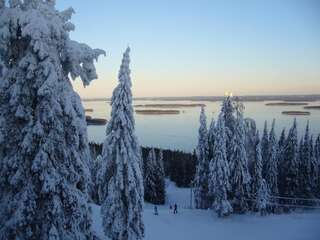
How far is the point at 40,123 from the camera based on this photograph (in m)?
8.52

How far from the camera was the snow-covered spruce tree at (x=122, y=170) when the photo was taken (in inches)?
885

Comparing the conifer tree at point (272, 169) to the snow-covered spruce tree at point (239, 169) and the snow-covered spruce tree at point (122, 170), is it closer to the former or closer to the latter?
the snow-covered spruce tree at point (239, 169)

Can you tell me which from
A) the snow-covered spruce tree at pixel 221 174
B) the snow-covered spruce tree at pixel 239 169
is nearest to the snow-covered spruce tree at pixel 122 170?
the snow-covered spruce tree at pixel 221 174

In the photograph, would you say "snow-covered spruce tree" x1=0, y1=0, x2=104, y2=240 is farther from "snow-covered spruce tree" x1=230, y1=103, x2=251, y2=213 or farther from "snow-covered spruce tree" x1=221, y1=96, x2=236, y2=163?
"snow-covered spruce tree" x1=221, y1=96, x2=236, y2=163

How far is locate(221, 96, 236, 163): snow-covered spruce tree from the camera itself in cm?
4262

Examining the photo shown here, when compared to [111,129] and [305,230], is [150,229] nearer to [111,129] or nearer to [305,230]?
[305,230]

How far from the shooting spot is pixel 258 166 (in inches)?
1711

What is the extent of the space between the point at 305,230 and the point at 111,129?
23.9 m

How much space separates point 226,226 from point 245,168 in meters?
6.76

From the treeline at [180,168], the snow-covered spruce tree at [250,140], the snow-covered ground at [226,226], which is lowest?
the treeline at [180,168]

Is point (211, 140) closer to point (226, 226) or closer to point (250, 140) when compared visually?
point (250, 140)

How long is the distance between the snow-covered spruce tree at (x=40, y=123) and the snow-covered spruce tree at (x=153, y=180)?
56170mm

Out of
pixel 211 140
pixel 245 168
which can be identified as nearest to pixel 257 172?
pixel 245 168

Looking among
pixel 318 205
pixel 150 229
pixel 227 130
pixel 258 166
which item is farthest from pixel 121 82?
pixel 318 205
